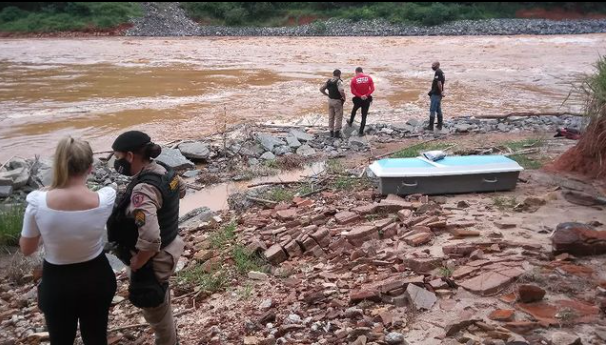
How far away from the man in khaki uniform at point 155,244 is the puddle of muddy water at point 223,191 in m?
5.18

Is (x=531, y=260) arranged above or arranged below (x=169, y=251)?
below

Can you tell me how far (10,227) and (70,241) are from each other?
16.5 ft

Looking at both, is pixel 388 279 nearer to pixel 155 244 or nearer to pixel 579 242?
pixel 579 242

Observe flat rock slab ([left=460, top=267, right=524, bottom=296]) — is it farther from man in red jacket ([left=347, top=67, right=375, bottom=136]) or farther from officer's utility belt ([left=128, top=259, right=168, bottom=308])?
man in red jacket ([left=347, top=67, right=375, bottom=136])

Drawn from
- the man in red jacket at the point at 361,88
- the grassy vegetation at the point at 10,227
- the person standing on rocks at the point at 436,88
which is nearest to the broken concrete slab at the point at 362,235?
the grassy vegetation at the point at 10,227

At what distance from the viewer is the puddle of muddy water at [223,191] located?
30.6 feet

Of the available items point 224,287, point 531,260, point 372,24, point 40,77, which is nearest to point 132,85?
point 40,77

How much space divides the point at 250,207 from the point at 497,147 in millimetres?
4932

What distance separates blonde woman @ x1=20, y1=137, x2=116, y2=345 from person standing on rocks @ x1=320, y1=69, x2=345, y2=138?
378 inches

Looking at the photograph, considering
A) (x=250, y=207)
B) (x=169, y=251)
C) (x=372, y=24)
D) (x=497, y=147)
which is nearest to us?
(x=169, y=251)

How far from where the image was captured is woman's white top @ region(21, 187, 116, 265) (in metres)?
2.97

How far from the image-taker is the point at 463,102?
61.3ft

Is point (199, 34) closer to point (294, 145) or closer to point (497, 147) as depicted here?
point (294, 145)

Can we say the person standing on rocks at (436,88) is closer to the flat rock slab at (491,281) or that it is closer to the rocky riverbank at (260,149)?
the rocky riverbank at (260,149)
